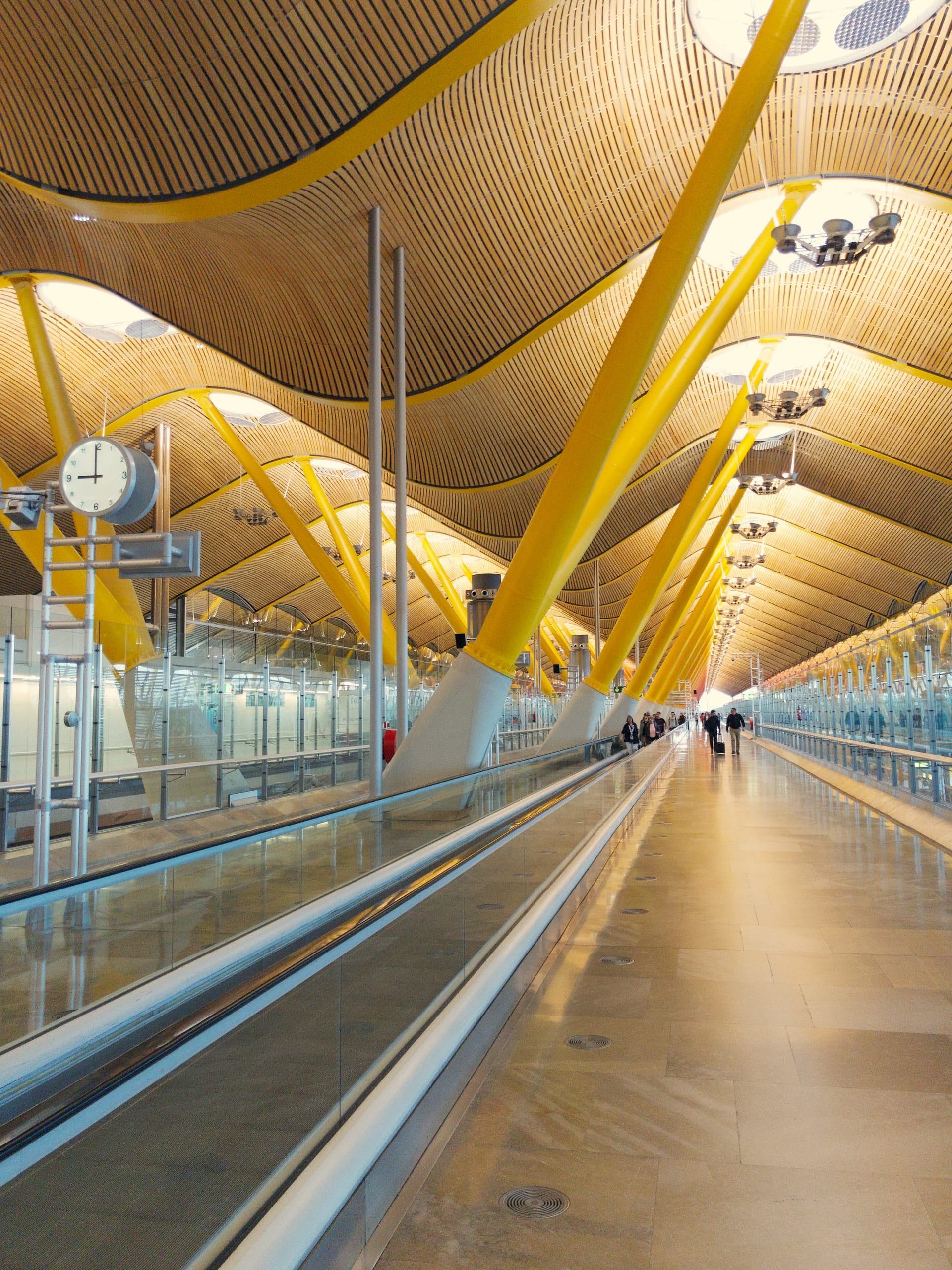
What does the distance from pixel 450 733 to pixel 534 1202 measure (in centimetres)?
869

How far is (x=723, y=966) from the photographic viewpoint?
584cm

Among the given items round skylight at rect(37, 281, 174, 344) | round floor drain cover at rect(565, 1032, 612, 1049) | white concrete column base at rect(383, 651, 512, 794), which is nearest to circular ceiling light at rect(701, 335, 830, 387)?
round skylight at rect(37, 281, 174, 344)

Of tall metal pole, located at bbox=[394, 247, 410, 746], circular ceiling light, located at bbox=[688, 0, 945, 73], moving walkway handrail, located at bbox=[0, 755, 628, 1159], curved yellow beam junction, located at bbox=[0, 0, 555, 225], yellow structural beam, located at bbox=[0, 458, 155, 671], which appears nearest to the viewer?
moving walkway handrail, located at bbox=[0, 755, 628, 1159]

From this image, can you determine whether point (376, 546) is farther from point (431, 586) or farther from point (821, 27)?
point (431, 586)

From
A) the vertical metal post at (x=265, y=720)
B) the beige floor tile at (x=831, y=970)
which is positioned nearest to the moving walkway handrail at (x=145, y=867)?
the beige floor tile at (x=831, y=970)

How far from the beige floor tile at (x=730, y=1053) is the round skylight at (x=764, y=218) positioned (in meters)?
16.2

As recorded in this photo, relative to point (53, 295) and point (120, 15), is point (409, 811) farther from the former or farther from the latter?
point (53, 295)

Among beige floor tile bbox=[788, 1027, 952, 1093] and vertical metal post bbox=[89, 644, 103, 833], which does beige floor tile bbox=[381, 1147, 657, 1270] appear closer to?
beige floor tile bbox=[788, 1027, 952, 1093]

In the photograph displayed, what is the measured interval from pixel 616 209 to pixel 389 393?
5.73 metres

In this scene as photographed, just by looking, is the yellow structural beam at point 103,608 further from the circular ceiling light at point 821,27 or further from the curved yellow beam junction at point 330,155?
the circular ceiling light at point 821,27

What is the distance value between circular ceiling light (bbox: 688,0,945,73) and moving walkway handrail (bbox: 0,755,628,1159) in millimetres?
14365

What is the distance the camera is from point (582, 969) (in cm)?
581

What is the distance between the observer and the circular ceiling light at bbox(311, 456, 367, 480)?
33000 millimetres

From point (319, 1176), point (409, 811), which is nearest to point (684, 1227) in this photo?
point (319, 1176)
